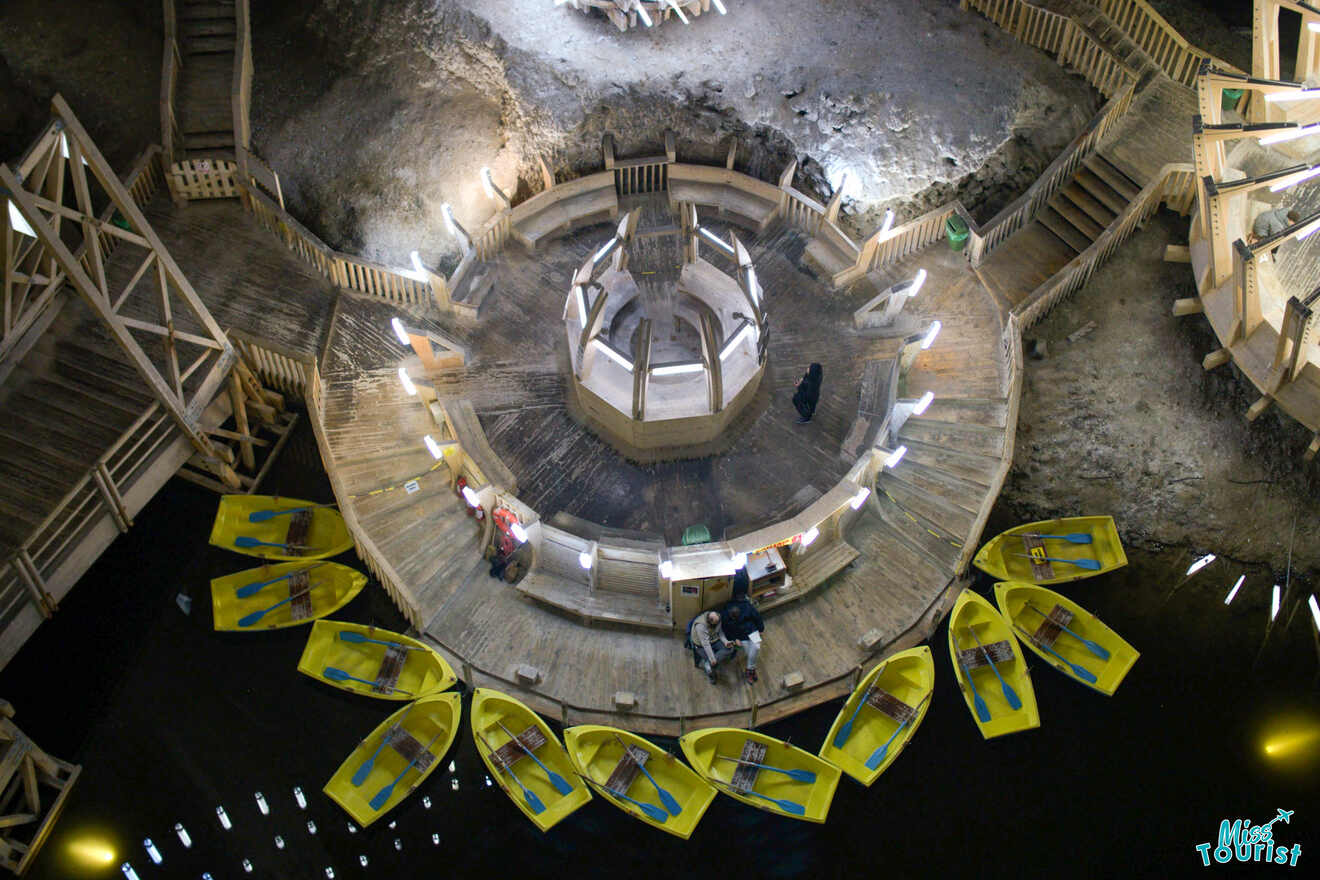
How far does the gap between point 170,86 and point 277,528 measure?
11836 millimetres

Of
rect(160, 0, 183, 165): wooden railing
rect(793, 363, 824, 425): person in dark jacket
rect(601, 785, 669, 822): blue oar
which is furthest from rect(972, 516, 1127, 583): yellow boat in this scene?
rect(160, 0, 183, 165): wooden railing

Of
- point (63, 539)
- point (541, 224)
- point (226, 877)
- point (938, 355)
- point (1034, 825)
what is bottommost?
point (226, 877)

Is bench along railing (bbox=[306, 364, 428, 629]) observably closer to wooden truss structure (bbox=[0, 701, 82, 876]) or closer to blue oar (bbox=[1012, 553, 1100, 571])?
wooden truss structure (bbox=[0, 701, 82, 876])

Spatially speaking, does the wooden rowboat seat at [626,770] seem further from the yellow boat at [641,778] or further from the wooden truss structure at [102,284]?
the wooden truss structure at [102,284]

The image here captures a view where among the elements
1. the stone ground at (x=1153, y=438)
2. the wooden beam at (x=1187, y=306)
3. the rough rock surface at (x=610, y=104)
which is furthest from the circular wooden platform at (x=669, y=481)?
the wooden beam at (x=1187, y=306)

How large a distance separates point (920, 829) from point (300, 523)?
14867 millimetres

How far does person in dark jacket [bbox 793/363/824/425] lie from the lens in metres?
27.3

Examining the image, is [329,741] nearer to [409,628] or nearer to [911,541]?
[409,628]

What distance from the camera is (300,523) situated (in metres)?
26.7

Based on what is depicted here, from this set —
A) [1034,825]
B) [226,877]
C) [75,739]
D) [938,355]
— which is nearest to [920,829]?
[1034,825]

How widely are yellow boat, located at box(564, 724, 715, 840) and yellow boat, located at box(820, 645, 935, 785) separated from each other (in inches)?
109

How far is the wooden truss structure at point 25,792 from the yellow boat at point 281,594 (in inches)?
160

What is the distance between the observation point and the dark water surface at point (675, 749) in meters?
23.2

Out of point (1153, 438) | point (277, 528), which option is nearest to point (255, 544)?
point (277, 528)
